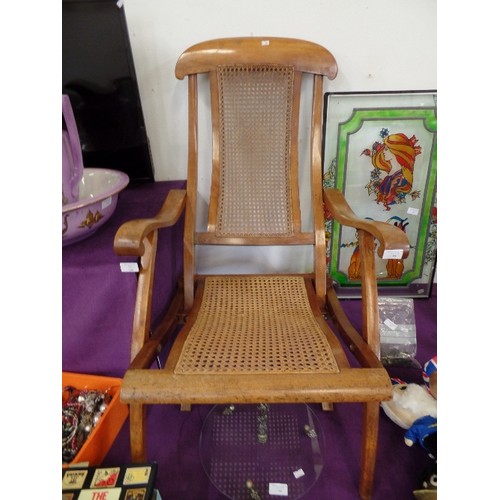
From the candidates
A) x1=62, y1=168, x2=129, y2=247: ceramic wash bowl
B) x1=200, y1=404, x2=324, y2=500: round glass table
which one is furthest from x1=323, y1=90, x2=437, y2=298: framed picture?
x1=62, y1=168, x2=129, y2=247: ceramic wash bowl

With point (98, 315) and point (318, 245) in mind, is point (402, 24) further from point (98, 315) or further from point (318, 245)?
point (98, 315)

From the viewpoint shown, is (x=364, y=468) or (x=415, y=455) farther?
(x=415, y=455)

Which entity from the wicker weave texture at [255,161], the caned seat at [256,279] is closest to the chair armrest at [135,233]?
the caned seat at [256,279]

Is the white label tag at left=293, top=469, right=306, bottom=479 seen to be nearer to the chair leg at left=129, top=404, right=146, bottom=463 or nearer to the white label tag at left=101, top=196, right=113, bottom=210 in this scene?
the chair leg at left=129, top=404, right=146, bottom=463

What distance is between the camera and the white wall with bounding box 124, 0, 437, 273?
1.13 meters

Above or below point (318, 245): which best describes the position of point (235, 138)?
above

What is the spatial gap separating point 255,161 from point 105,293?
0.56m

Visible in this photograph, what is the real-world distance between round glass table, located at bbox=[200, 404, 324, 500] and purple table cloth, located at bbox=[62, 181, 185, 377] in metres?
0.34

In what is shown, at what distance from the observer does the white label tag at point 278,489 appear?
0.94m

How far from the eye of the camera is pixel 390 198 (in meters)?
1.39

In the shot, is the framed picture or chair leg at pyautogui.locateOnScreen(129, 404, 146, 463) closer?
chair leg at pyautogui.locateOnScreen(129, 404, 146, 463)

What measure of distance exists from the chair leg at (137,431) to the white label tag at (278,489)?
1.14 feet
